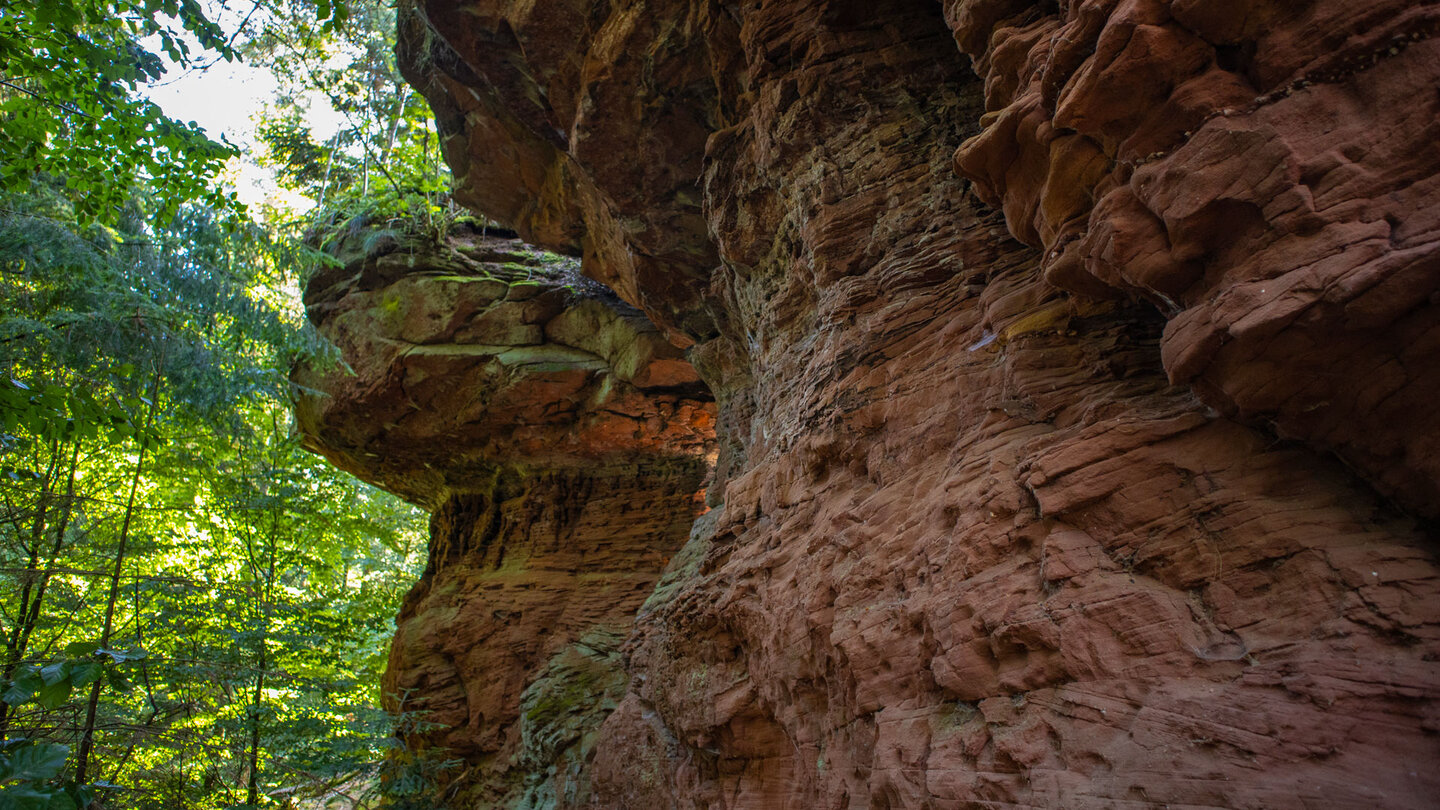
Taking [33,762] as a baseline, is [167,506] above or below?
above

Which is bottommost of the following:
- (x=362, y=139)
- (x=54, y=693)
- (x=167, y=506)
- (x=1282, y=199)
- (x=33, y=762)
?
(x=33, y=762)

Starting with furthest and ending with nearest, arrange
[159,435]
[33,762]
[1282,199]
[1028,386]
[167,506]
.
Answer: [167,506]
[159,435]
[1028,386]
[1282,199]
[33,762]

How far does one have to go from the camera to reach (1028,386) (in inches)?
181

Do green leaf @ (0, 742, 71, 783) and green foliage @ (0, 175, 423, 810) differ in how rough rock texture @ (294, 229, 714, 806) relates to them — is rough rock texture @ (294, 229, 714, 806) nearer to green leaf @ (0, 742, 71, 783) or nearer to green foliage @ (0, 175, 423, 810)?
green foliage @ (0, 175, 423, 810)

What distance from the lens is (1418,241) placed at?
2670mm

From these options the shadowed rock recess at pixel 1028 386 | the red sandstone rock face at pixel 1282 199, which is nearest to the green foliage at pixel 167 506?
the shadowed rock recess at pixel 1028 386

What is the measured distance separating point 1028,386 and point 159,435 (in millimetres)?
5704

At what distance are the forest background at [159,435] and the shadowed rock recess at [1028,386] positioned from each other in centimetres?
340

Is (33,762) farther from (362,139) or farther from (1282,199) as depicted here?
(362,139)

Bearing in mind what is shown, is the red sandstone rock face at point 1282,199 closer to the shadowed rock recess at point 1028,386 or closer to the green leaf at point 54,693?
the shadowed rock recess at point 1028,386

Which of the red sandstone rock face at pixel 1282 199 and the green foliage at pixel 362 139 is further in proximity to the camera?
the green foliage at pixel 362 139

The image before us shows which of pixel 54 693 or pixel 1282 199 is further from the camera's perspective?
pixel 1282 199

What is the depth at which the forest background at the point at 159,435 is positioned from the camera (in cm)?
508

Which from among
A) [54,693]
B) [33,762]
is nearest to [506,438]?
[54,693]
